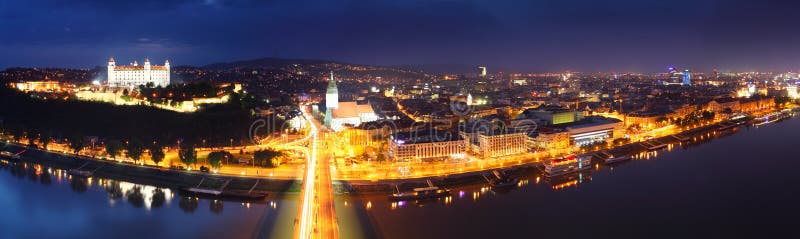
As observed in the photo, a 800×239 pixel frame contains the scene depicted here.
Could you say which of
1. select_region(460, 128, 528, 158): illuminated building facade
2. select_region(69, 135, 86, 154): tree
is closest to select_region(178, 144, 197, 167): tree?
select_region(69, 135, 86, 154): tree

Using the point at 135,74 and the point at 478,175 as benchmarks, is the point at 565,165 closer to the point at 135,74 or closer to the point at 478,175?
the point at 478,175

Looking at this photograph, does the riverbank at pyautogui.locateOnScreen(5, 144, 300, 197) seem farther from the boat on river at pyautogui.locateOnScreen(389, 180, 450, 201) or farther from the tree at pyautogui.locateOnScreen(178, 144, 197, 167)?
the boat on river at pyautogui.locateOnScreen(389, 180, 450, 201)

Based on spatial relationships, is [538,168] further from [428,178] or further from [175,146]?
[175,146]

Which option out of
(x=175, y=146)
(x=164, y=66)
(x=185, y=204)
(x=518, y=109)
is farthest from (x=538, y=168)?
(x=164, y=66)

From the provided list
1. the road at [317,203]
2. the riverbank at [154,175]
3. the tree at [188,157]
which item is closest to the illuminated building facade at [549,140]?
the road at [317,203]

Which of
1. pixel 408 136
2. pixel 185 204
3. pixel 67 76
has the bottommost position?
pixel 185 204

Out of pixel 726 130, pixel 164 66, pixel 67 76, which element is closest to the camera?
pixel 726 130

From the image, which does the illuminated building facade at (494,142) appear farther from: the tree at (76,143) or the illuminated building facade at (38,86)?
the illuminated building facade at (38,86)

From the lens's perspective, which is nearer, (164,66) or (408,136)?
(408,136)
